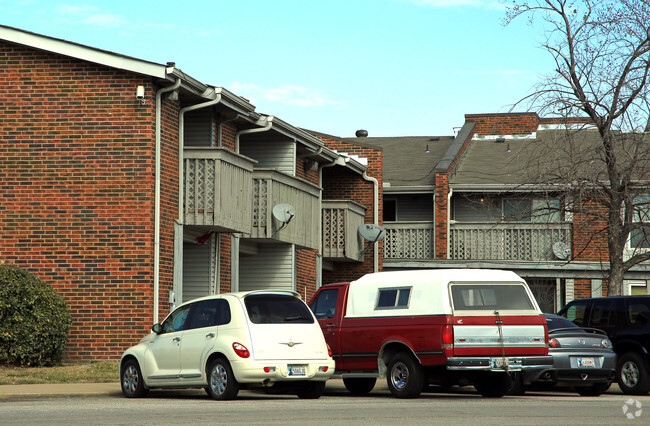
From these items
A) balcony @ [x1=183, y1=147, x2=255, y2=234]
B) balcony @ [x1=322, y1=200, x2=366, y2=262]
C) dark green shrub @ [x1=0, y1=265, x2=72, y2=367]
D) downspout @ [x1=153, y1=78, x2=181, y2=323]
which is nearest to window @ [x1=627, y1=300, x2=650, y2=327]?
balcony @ [x1=183, y1=147, x2=255, y2=234]

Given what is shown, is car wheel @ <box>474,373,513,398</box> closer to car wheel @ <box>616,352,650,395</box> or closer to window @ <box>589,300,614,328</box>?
car wheel @ <box>616,352,650,395</box>

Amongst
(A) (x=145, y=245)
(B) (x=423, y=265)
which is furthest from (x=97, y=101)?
(B) (x=423, y=265)

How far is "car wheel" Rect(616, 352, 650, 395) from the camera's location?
1738cm

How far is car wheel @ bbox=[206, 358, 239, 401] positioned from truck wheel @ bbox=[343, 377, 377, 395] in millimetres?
2976

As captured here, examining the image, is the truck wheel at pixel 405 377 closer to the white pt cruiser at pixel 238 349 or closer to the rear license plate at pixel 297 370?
the white pt cruiser at pixel 238 349

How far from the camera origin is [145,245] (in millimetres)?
20219

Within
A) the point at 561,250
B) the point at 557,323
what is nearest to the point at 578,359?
the point at 557,323

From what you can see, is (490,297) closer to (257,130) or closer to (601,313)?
(601,313)

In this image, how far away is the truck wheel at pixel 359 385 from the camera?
16969mm

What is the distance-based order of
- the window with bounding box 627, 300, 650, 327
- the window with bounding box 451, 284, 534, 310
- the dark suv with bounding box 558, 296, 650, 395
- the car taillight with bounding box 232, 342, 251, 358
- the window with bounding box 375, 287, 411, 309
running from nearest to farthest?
1. the car taillight with bounding box 232, 342, 251, 358
2. the window with bounding box 451, 284, 534, 310
3. the window with bounding box 375, 287, 411, 309
4. the dark suv with bounding box 558, 296, 650, 395
5. the window with bounding box 627, 300, 650, 327

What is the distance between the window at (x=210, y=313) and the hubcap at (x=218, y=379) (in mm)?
655

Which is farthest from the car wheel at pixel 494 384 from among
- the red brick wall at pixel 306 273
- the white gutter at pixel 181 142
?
the red brick wall at pixel 306 273

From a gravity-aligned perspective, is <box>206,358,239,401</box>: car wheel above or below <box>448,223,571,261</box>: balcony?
below

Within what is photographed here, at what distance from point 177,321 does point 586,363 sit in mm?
6529
